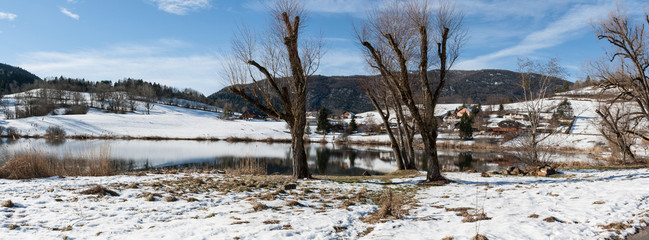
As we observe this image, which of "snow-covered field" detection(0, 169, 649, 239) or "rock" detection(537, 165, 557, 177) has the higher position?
"snow-covered field" detection(0, 169, 649, 239)

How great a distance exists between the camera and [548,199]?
269 inches

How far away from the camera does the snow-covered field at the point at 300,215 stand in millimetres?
4625

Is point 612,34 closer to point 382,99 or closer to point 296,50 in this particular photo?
point 382,99

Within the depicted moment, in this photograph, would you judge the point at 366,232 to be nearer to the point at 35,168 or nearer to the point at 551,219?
the point at 551,219

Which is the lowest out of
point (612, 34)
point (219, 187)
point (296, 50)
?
point (219, 187)

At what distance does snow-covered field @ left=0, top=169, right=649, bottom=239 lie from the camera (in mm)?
4625

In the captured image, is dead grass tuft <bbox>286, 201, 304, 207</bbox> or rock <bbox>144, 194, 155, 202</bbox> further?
rock <bbox>144, 194, 155, 202</bbox>

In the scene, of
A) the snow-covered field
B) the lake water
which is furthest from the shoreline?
the snow-covered field

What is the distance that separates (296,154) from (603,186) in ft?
29.2

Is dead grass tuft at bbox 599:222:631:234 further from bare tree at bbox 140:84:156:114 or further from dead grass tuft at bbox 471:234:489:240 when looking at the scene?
bare tree at bbox 140:84:156:114

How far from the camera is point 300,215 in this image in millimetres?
5852

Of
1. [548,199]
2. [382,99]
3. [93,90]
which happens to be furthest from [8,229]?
[93,90]

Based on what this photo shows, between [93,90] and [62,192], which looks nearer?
[62,192]

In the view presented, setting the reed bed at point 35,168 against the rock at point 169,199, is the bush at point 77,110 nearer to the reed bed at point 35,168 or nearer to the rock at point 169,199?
the reed bed at point 35,168
